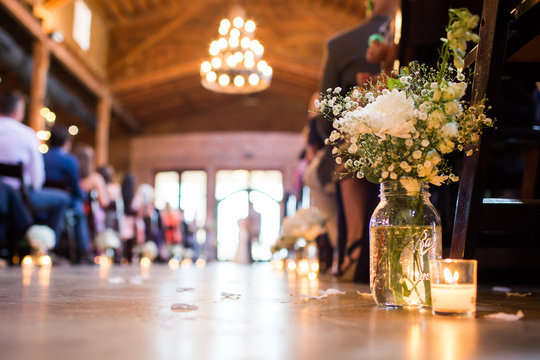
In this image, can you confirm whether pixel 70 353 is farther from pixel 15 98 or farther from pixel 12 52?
pixel 12 52

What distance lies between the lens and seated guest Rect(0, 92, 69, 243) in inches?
170

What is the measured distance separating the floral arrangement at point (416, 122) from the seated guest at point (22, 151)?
11.2 feet

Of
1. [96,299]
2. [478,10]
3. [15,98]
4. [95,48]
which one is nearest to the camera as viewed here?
[96,299]

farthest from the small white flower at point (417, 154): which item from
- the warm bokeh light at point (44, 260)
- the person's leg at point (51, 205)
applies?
the warm bokeh light at point (44, 260)

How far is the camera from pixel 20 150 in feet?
14.4

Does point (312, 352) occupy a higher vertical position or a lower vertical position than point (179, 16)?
lower

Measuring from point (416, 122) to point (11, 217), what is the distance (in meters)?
3.70

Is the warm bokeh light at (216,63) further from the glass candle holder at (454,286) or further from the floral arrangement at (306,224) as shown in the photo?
the glass candle holder at (454,286)

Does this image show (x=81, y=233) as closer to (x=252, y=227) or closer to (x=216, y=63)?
(x=216, y=63)

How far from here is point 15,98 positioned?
448 centimetres

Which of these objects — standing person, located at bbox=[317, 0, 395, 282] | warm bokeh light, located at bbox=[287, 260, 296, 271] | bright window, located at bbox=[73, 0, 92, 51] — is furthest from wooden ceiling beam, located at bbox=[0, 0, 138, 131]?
standing person, located at bbox=[317, 0, 395, 282]

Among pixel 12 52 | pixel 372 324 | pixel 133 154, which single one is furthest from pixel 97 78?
pixel 372 324

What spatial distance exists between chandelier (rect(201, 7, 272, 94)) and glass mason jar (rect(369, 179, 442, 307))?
211 inches

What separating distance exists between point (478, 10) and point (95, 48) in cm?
1140
